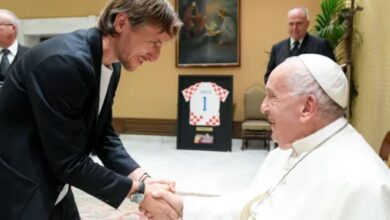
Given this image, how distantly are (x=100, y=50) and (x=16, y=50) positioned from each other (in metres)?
2.93

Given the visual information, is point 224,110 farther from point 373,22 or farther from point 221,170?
point 373,22

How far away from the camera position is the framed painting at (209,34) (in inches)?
266

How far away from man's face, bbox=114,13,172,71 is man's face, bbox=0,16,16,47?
2874 mm

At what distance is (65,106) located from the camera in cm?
116

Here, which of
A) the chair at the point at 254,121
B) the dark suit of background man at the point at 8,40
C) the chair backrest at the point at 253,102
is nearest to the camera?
the dark suit of background man at the point at 8,40

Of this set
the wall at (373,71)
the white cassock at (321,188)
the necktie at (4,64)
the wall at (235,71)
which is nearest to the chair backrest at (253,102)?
the wall at (235,71)

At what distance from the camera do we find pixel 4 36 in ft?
12.5

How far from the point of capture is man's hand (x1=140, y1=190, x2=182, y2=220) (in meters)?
1.47

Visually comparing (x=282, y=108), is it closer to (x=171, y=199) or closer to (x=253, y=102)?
(x=171, y=199)

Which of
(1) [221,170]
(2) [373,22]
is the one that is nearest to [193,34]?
(1) [221,170]

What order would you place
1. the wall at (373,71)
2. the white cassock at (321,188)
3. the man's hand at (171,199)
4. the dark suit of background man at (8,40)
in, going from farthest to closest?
1. the dark suit of background man at (8,40)
2. the wall at (373,71)
3. the man's hand at (171,199)
4. the white cassock at (321,188)

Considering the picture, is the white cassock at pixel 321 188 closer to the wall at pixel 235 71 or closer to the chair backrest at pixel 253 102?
the chair backrest at pixel 253 102

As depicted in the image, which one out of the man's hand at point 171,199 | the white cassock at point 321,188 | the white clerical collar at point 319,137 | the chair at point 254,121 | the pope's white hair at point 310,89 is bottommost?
the chair at point 254,121

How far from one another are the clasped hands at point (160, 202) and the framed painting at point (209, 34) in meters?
5.31
